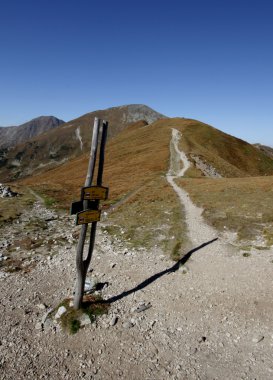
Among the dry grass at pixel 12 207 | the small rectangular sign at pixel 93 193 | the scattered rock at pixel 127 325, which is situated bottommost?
the dry grass at pixel 12 207

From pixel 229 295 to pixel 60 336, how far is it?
26.0ft

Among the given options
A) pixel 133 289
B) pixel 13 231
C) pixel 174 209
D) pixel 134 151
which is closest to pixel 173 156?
pixel 134 151

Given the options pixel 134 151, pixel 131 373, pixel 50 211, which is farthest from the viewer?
pixel 134 151

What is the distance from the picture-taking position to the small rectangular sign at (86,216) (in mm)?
12246

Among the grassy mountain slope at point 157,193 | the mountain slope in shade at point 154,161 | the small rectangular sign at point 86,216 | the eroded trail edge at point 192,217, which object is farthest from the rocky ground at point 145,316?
the mountain slope in shade at point 154,161

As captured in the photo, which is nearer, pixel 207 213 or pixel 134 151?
pixel 207 213

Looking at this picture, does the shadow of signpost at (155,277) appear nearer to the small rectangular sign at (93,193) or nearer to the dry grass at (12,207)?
the small rectangular sign at (93,193)

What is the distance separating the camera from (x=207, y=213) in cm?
3012

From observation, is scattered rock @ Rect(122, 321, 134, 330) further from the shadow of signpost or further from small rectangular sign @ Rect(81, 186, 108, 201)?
small rectangular sign @ Rect(81, 186, 108, 201)

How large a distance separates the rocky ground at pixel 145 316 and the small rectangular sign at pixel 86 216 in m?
4.32

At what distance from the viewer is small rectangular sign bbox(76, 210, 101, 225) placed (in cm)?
1225

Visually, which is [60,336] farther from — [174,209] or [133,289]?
[174,209]

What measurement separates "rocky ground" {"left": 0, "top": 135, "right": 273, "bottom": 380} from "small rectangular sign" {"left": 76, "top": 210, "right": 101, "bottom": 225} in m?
4.32

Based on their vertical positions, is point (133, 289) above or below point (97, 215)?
below
